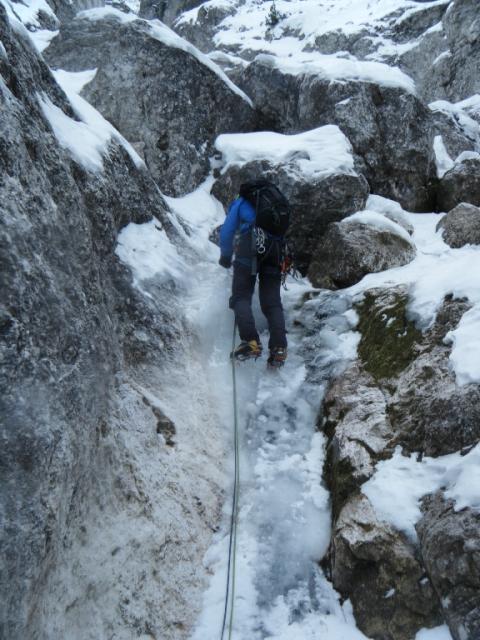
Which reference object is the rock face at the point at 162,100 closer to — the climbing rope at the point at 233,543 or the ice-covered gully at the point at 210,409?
the ice-covered gully at the point at 210,409

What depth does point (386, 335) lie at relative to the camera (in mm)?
5238

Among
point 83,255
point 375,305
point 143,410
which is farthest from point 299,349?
point 83,255

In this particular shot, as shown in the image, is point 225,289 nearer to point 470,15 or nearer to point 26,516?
point 26,516

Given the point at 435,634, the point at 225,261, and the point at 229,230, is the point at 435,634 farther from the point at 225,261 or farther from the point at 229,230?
the point at 229,230

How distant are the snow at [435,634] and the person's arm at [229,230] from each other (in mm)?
4610

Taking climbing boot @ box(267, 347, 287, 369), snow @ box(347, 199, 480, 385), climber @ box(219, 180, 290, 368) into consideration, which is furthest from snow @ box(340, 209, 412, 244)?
climbing boot @ box(267, 347, 287, 369)

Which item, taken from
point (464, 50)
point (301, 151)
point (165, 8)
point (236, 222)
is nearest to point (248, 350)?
point (236, 222)

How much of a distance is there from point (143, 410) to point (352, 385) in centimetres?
219

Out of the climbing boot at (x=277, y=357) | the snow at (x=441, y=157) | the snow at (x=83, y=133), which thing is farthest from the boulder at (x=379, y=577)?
the snow at (x=441, y=157)

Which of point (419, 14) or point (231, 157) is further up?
point (419, 14)

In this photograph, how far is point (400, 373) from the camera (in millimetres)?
4625

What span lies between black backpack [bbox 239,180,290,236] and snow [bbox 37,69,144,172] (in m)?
1.92

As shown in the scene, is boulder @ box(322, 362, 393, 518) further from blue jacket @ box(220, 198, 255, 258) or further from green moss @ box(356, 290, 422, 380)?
blue jacket @ box(220, 198, 255, 258)

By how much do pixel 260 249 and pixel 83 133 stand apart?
8.77ft
